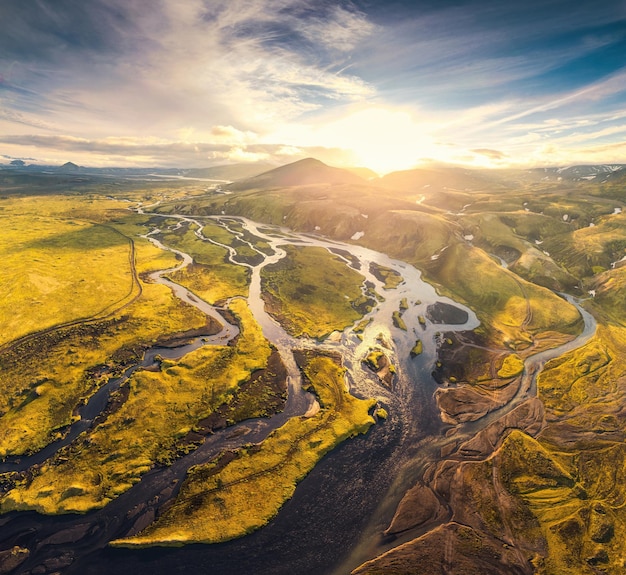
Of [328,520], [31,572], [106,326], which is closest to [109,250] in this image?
[106,326]

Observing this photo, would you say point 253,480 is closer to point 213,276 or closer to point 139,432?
point 139,432

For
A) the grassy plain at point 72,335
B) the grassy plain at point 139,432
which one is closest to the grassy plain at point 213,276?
the grassy plain at point 72,335

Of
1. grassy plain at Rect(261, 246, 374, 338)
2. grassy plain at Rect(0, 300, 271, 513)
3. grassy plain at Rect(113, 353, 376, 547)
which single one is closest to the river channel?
grassy plain at Rect(113, 353, 376, 547)

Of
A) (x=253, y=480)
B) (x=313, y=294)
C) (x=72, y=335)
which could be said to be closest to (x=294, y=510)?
(x=253, y=480)

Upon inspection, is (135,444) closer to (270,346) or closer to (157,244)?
(270,346)

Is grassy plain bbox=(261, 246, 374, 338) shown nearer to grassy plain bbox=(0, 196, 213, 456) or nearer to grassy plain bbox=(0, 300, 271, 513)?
grassy plain bbox=(0, 300, 271, 513)

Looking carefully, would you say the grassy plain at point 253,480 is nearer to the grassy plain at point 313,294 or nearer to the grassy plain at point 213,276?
the grassy plain at point 313,294
